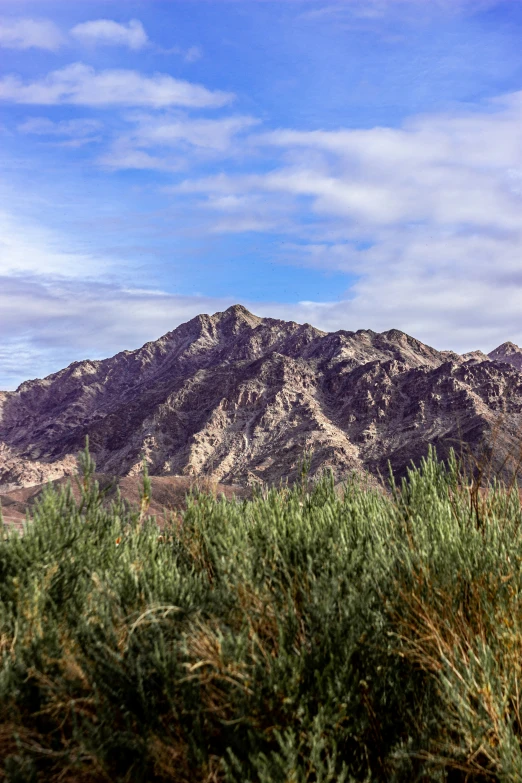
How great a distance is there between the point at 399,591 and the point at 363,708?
658 millimetres

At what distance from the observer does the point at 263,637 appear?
3822 millimetres

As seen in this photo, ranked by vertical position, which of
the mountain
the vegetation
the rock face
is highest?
the mountain

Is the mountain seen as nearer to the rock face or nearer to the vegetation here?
the rock face

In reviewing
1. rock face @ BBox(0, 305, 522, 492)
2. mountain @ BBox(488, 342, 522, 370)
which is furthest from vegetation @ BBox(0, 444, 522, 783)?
mountain @ BBox(488, 342, 522, 370)

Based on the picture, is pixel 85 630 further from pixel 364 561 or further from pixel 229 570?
pixel 364 561

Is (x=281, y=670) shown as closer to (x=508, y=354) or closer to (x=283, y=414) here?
(x=283, y=414)

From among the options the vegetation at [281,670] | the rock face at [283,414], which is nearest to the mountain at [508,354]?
the rock face at [283,414]

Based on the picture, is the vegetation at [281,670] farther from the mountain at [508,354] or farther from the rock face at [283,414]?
the mountain at [508,354]

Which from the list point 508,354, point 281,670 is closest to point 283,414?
point 508,354

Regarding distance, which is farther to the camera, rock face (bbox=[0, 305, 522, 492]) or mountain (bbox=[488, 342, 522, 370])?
mountain (bbox=[488, 342, 522, 370])

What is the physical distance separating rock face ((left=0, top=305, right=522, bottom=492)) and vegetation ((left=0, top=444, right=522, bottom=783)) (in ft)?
147

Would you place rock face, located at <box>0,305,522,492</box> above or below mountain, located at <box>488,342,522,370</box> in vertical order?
below

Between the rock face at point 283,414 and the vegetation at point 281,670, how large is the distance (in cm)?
4470

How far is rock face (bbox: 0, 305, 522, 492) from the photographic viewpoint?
192ft
